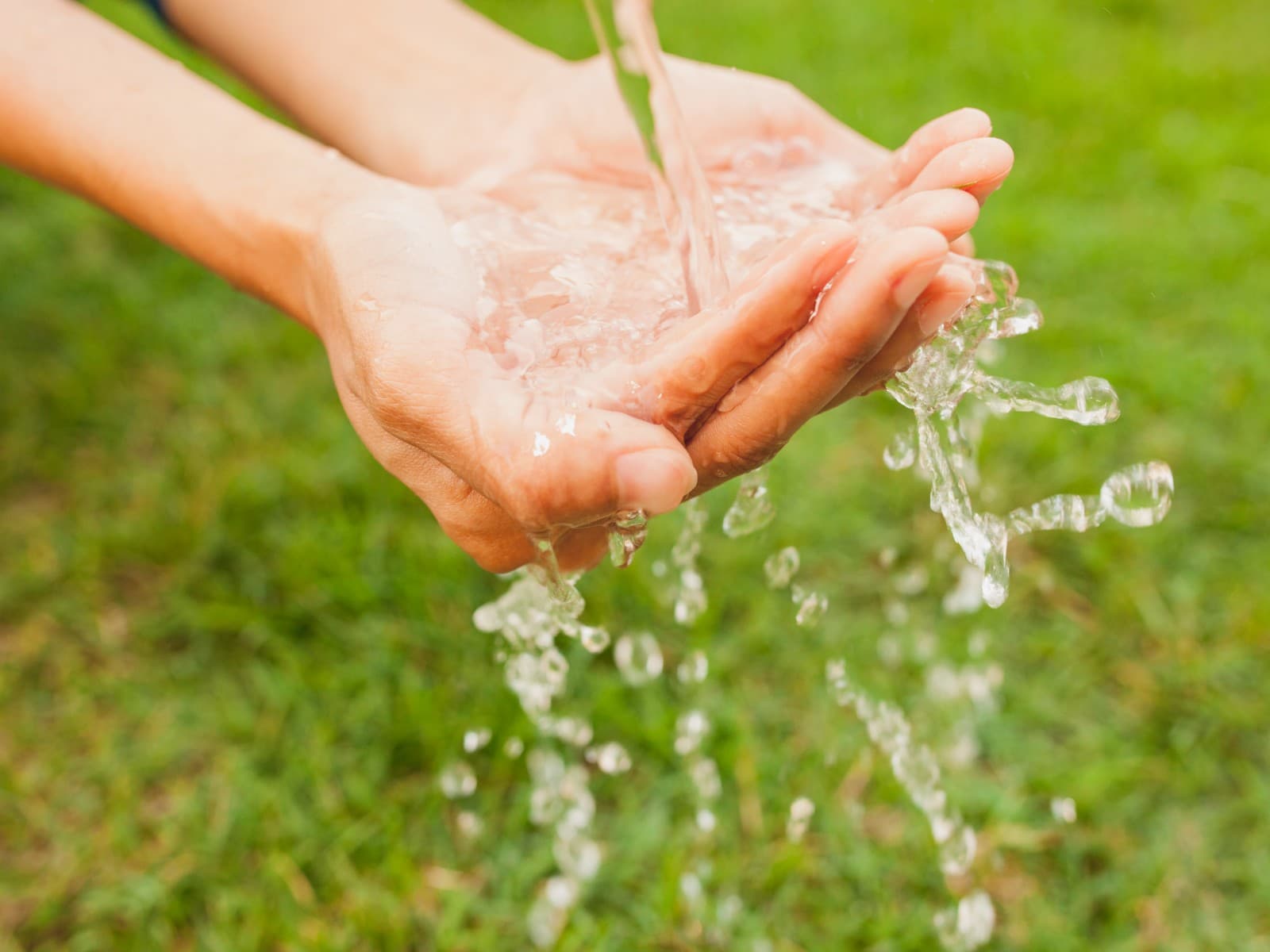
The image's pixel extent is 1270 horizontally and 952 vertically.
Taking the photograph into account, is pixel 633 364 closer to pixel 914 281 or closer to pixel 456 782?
pixel 914 281

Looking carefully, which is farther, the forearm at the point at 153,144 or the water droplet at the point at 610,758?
the water droplet at the point at 610,758

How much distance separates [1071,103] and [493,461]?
3488 millimetres

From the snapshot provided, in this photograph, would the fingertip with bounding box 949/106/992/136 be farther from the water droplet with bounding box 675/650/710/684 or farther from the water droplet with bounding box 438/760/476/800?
the water droplet with bounding box 438/760/476/800

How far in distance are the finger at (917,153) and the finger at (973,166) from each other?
6 cm

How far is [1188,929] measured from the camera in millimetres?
1712

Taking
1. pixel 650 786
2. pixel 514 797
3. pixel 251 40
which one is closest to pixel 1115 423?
pixel 650 786

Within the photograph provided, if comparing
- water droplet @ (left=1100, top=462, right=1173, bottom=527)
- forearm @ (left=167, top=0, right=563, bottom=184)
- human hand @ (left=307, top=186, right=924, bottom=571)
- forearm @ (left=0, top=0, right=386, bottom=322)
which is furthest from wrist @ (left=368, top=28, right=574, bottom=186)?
water droplet @ (left=1100, top=462, right=1173, bottom=527)

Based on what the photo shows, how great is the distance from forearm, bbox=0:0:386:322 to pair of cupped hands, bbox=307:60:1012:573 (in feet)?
0.63

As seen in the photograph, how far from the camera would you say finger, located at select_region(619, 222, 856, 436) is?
42.8 inches

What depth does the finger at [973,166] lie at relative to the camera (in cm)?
127

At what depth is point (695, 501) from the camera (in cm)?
196

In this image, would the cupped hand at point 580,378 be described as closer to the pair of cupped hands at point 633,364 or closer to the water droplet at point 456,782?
the pair of cupped hands at point 633,364

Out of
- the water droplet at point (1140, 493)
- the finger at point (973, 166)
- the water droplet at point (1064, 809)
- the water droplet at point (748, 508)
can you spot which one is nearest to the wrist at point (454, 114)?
the water droplet at point (748, 508)

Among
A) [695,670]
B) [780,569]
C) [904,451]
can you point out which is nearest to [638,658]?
[695,670]
